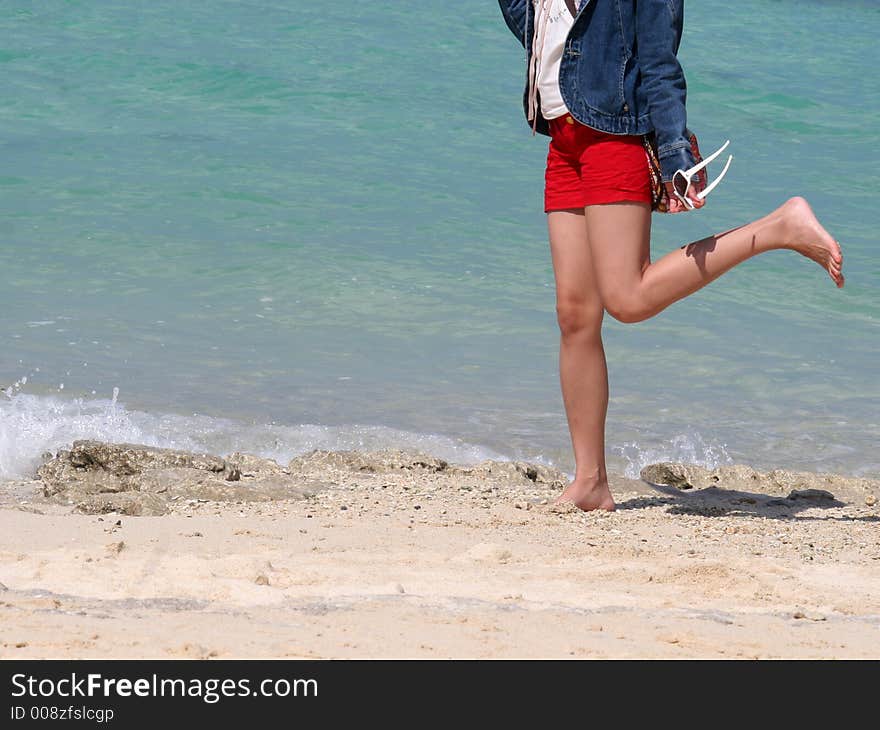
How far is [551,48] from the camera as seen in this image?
12.8 ft

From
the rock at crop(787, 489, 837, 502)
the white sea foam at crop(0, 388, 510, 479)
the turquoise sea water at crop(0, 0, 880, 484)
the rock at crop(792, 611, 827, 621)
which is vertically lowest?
the turquoise sea water at crop(0, 0, 880, 484)

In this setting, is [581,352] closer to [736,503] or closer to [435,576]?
[736,503]

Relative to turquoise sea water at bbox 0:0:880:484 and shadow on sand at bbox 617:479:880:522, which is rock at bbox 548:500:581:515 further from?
turquoise sea water at bbox 0:0:880:484

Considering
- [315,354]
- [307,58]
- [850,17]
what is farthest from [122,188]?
[850,17]

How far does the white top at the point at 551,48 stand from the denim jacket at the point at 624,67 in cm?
4

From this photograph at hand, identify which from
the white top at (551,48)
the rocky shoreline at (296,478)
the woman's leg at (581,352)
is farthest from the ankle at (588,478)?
the white top at (551,48)

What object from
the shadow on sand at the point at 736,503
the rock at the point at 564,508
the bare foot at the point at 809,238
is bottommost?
the shadow on sand at the point at 736,503

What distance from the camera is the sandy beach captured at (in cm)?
268

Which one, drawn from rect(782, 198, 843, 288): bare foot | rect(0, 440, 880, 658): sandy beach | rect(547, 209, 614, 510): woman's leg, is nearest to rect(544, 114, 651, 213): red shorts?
rect(547, 209, 614, 510): woman's leg

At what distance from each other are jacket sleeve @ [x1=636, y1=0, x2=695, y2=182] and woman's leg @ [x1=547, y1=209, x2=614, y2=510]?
401mm

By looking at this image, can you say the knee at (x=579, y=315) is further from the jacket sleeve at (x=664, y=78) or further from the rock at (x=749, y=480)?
the rock at (x=749, y=480)

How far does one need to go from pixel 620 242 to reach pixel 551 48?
0.63 metres

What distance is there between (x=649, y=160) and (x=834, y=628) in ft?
5.12

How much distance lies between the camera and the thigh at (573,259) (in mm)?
4016
